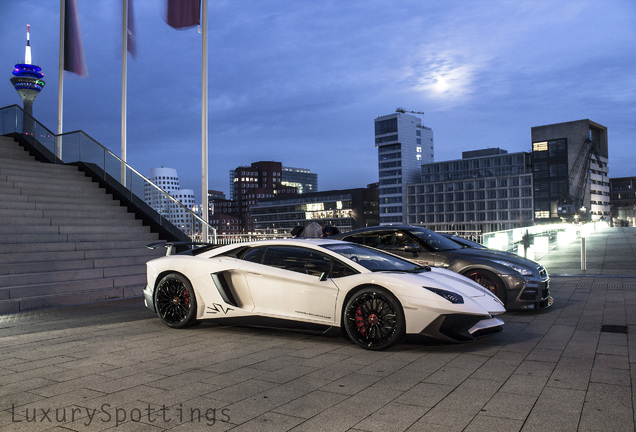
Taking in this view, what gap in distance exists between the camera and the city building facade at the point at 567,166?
456ft

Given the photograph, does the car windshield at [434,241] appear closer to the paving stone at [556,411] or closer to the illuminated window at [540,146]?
the paving stone at [556,411]

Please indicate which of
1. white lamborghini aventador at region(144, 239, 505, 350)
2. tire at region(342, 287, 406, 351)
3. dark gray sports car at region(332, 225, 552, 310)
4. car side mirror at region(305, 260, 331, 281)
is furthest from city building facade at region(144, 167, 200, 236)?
tire at region(342, 287, 406, 351)

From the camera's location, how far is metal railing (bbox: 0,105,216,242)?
16.0m

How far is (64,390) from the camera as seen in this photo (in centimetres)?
460

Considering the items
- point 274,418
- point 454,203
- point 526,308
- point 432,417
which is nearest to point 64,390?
point 274,418

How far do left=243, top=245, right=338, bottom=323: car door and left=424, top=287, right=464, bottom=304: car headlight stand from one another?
3.83ft

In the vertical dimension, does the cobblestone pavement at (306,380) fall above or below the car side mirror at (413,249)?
below

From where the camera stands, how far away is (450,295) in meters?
5.97

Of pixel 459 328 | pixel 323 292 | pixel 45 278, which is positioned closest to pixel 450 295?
pixel 459 328

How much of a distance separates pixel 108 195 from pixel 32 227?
4.34 m

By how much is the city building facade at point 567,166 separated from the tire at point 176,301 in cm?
14120

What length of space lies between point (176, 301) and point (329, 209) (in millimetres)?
168477

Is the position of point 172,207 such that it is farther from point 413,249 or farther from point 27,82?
point 27,82

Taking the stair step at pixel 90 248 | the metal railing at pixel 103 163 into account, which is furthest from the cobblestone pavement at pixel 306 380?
the metal railing at pixel 103 163
